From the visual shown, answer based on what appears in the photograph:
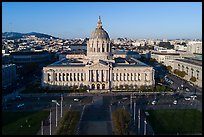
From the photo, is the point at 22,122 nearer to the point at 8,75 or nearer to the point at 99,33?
the point at 8,75

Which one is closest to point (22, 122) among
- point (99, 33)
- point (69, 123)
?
point (69, 123)

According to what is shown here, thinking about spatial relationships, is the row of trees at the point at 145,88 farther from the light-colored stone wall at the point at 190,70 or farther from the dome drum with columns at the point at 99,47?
the dome drum with columns at the point at 99,47

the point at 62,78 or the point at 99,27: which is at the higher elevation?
Answer: the point at 99,27

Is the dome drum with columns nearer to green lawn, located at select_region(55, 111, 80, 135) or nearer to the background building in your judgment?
the background building

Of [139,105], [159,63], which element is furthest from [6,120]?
[159,63]

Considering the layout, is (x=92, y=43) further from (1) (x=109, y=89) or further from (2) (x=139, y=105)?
(2) (x=139, y=105)

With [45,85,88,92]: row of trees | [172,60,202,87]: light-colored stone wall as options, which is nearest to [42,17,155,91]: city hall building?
[45,85,88,92]: row of trees
